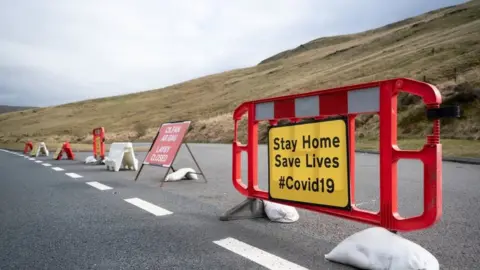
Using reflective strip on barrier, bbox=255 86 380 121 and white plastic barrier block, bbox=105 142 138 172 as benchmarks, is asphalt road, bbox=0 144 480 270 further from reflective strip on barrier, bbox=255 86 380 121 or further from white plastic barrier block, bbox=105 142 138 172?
white plastic barrier block, bbox=105 142 138 172

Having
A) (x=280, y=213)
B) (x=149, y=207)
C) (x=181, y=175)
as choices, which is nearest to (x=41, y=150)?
(x=181, y=175)

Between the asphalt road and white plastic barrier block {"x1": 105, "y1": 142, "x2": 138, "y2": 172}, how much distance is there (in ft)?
12.5

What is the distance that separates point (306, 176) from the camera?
166 inches

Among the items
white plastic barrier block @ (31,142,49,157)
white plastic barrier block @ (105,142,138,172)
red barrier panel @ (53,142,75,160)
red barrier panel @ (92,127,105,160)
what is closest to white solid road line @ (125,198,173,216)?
white plastic barrier block @ (105,142,138,172)

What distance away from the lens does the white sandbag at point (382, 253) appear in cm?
303

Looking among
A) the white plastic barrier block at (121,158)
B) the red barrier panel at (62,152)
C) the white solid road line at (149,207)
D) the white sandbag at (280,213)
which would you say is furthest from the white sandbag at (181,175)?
the red barrier panel at (62,152)

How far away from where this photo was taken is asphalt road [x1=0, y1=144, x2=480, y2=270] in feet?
11.6

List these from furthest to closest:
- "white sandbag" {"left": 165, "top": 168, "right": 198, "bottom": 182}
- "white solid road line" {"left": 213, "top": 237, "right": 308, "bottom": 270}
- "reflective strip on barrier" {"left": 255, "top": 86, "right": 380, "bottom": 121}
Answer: "white sandbag" {"left": 165, "top": 168, "right": 198, "bottom": 182}
"reflective strip on barrier" {"left": 255, "top": 86, "right": 380, "bottom": 121}
"white solid road line" {"left": 213, "top": 237, "right": 308, "bottom": 270}

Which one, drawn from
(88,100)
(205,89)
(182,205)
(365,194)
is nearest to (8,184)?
(182,205)

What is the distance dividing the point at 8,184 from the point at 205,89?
92.6m

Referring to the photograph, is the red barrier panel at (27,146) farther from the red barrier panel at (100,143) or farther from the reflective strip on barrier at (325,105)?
the reflective strip on barrier at (325,105)

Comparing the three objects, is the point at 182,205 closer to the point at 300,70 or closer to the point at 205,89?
the point at 300,70

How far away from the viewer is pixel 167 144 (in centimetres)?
932

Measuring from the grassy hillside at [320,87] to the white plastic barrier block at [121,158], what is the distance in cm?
1244
